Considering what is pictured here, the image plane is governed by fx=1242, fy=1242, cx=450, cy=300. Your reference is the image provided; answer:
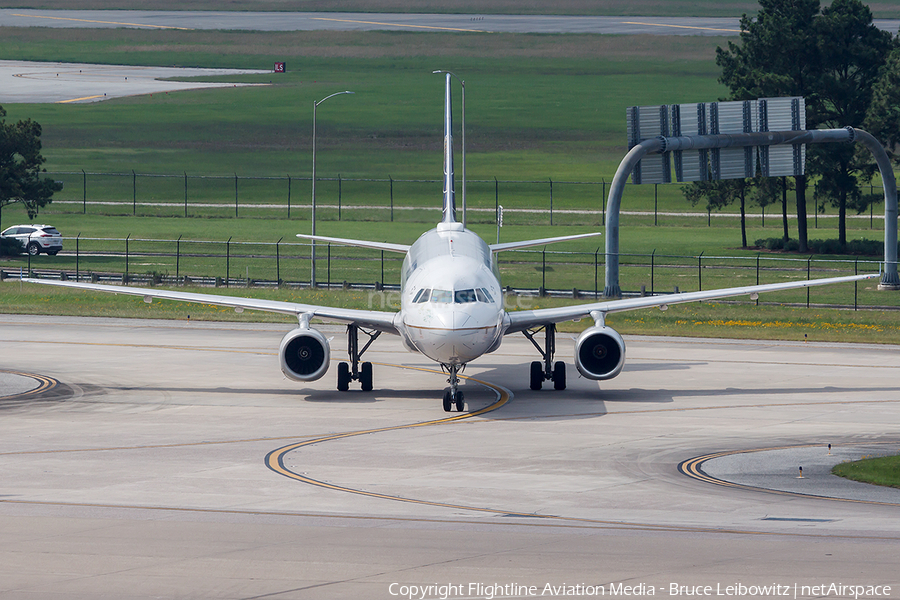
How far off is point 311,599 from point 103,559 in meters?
3.69

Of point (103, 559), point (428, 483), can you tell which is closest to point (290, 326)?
point (428, 483)

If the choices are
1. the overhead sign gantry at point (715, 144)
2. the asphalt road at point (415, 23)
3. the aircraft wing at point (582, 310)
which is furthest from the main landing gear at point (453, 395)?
the asphalt road at point (415, 23)

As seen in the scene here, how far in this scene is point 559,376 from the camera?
1422 inches

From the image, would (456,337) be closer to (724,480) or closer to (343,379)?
(343,379)

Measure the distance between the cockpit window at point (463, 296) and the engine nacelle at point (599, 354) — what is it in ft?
14.0

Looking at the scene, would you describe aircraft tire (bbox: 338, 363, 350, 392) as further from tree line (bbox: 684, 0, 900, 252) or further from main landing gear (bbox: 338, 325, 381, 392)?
tree line (bbox: 684, 0, 900, 252)

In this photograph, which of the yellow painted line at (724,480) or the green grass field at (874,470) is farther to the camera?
the green grass field at (874,470)

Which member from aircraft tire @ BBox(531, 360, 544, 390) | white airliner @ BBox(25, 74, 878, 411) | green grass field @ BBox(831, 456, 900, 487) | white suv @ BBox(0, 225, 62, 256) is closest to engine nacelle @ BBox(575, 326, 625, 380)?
white airliner @ BBox(25, 74, 878, 411)

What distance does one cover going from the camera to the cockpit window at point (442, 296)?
3102 centimetres

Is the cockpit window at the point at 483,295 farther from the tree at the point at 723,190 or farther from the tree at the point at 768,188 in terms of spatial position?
the tree at the point at 768,188

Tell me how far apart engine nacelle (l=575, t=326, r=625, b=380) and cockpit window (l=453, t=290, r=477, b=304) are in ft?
14.0

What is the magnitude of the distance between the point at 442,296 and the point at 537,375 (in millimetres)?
6087

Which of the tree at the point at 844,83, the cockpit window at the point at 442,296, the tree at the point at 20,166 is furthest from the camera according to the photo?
the tree at the point at 844,83

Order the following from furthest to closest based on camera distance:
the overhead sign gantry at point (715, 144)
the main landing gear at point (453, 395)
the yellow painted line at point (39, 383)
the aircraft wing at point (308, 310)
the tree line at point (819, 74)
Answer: the tree line at point (819, 74), the overhead sign gantry at point (715, 144), the yellow painted line at point (39, 383), the aircraft wing at point (308, 310), the main landing gear at point (453, 395)
